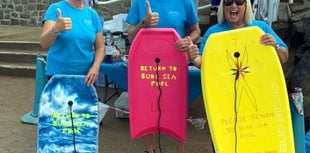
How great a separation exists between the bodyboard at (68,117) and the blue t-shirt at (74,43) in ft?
0.35

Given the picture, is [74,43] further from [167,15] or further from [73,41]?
[167,15]

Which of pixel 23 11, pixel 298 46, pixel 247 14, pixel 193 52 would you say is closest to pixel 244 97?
pixel 193 52

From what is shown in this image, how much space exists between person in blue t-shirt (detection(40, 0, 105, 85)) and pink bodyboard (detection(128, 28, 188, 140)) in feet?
0.94

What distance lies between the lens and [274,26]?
6156mm

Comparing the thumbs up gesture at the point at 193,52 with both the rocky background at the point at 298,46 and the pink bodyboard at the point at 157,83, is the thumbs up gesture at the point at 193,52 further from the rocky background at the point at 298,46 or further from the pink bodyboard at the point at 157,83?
the rocky background at the point at 298,46

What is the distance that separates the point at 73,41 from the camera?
3418 millimetres

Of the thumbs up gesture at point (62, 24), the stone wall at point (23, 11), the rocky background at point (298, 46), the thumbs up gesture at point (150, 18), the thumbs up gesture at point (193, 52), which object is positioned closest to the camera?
the thumbs up gesture at point (62, 24)

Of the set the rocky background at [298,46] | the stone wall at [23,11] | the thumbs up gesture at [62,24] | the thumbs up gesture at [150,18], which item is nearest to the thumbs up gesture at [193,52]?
the thumbs up gesture at [150,18]

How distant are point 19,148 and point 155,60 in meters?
1.83

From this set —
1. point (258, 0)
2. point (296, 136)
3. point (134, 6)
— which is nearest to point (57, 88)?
point (134, 6)

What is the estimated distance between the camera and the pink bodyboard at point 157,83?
11.5 feet

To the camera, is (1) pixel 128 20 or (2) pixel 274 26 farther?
(2) pixel 274 26

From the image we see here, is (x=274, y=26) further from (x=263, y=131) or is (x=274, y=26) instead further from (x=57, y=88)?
(x=57, y=88)

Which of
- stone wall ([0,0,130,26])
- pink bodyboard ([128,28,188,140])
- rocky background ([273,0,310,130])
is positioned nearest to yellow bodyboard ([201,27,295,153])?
pink bodyboard ([128,28,188,140])
